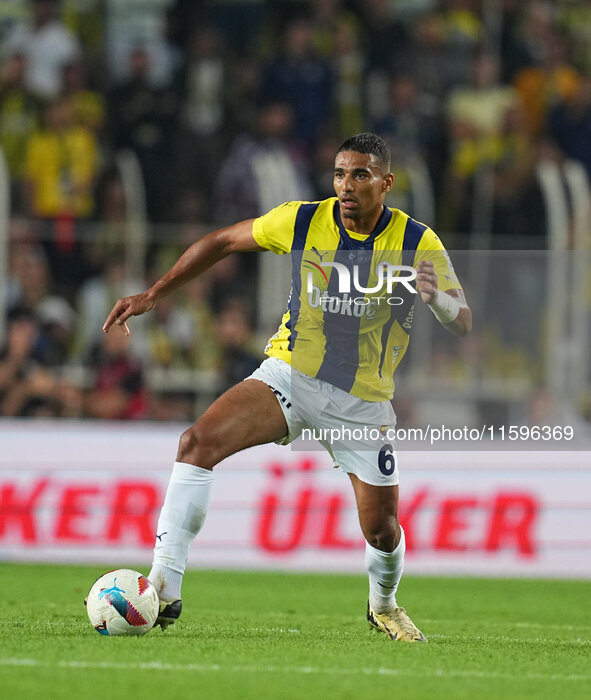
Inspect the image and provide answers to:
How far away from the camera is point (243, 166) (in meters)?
13.6

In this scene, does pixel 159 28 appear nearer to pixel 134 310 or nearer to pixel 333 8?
pixel 333 8

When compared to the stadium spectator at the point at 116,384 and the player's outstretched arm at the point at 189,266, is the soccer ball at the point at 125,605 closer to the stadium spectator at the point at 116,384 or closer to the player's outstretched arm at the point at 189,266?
the player's outstretched arm at the point at 189,266

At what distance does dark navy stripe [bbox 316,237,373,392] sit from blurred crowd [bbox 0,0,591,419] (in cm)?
522

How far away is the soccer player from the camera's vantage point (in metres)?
6.71

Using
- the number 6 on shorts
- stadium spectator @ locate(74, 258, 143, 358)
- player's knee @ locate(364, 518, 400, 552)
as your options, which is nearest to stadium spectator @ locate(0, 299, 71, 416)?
stadium spectator @ locate(74, 258, 143, 358)

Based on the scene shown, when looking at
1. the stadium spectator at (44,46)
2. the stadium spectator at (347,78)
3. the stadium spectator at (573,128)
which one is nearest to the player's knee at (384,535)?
the stadium spectator at (573,128)

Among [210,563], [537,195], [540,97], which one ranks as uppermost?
[540,97]

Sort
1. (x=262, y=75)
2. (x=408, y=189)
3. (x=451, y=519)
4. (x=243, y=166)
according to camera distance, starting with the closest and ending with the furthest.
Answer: (x=451, y=519) < (x=408, y=189) < (x=243, y=166) < (x=262, y=75)

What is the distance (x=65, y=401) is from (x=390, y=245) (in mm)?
5709

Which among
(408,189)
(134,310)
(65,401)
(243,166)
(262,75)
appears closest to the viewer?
(134,310)

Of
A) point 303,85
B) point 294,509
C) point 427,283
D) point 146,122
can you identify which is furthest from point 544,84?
point 427,283

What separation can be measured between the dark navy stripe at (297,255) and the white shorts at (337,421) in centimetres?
23

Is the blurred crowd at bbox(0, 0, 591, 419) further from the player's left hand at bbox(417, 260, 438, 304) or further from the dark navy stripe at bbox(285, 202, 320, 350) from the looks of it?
the player's left hand at bbox(417, 260, 438, 304)

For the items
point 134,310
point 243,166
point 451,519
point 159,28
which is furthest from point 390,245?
point 159,28
